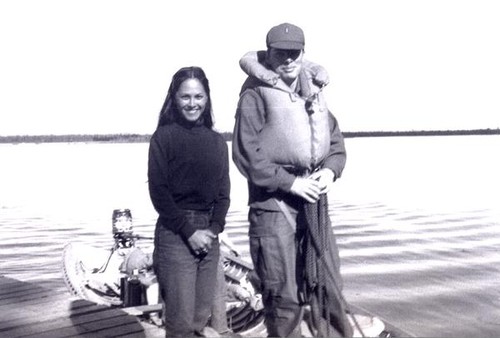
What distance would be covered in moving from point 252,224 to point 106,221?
1622 cm

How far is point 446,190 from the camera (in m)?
26.8

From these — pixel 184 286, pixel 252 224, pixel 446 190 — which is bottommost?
pixel 446 190

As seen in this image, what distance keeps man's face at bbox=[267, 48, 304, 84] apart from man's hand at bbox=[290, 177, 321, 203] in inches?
24.1

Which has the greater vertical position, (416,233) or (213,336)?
(213,336)

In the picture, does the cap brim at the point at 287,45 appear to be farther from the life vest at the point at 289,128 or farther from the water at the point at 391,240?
the water at the point at 391,240

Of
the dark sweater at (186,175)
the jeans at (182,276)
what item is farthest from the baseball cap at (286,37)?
the jeans at (182,276)

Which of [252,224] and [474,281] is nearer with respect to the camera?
[252,224]

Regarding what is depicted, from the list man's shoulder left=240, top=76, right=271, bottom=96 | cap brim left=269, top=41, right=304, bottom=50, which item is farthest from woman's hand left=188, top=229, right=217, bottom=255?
cap brim left=269, top=41, right=304, bottom=50

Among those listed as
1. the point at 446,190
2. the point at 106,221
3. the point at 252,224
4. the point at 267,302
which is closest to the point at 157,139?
the point at 252,224

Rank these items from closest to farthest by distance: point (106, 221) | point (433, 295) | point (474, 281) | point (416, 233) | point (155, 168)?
point (155, 168) → point (433, 295) → point (474, 281) → point (416, 233) → point (106, 221)

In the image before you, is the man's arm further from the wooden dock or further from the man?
the wooden dock

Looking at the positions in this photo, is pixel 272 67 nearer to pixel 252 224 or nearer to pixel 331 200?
pixel 252 224

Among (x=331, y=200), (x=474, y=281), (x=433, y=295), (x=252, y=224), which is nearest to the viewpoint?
(x=252, y=224)

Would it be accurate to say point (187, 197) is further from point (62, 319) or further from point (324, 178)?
point (62, 319)
